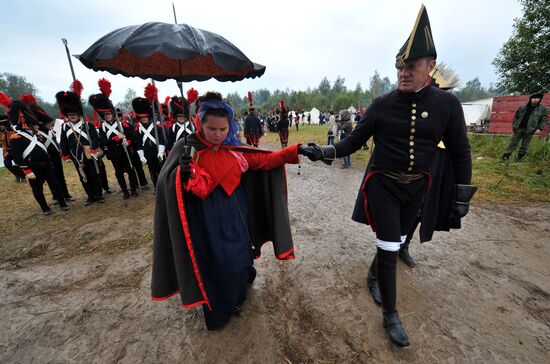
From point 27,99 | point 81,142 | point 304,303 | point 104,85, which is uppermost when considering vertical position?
point 104,85

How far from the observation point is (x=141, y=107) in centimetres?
613

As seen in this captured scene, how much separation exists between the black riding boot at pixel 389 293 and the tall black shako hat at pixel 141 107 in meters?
6.30

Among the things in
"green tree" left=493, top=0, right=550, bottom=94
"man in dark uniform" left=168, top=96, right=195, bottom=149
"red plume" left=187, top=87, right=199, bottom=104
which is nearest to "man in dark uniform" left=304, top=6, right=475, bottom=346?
"red plume" left=187, top=87, right=199, bottom=104

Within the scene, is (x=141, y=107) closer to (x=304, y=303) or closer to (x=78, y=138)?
(x=78, y=138)

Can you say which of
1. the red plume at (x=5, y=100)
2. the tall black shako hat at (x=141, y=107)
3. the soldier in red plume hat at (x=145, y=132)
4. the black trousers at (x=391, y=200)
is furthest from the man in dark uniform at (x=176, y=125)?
the black trousers at (x=391, y=200)

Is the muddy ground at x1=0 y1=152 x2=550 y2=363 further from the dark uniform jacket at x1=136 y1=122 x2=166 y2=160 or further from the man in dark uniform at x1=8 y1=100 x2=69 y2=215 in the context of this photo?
the dark uniform jacket at x1=136 y1=122 x2=166 y2=160

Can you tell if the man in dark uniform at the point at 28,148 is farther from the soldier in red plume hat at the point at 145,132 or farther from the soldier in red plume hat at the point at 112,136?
the soldier in red plume hat at the point at 145,132

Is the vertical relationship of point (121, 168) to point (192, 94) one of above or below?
below

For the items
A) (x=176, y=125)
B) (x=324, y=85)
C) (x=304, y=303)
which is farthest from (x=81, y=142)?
(x=324, y=85)

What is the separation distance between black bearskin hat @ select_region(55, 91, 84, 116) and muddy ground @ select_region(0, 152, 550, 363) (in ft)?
8.80

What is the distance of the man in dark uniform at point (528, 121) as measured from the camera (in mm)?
7691

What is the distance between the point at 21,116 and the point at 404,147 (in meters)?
7.01

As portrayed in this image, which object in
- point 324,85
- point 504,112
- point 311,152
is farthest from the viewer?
point 324,85

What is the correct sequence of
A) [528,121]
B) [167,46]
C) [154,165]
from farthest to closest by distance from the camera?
[528,121], [154,165], [167,46]
